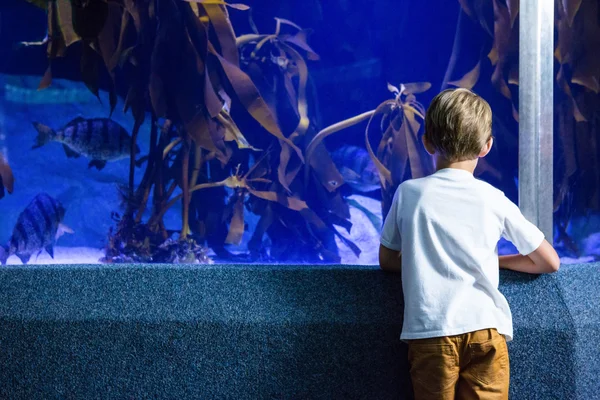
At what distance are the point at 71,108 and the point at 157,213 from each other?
1.81 feet

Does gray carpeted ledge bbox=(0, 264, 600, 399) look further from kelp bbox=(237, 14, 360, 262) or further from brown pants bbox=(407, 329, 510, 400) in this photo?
kelp bbox=(237, 14, 360, 262)

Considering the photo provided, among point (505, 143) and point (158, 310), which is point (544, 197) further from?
point (158, 310)

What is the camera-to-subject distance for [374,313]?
1.50 metres

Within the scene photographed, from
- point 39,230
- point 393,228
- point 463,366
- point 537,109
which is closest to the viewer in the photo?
point 463,366

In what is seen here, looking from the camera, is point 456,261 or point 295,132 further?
point 295,132

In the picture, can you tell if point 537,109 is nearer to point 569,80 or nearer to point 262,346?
point 569,80

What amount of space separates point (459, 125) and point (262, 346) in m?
0.73

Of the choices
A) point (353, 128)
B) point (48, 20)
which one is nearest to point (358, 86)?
point (353, 128)

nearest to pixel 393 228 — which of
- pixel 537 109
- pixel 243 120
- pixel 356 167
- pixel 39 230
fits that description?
pixel 537 109

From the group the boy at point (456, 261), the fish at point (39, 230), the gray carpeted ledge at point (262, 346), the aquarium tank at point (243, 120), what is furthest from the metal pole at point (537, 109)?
the fish at point (39, 230)

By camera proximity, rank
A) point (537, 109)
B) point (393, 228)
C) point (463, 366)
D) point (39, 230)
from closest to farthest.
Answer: point (463, 366) → point (393, 228) → point (537, 109) → point (39, 230)

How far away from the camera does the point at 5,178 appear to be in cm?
237

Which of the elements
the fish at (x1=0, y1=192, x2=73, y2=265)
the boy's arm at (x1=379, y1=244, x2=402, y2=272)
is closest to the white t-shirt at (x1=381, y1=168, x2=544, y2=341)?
the boy's arm at (x1=379, y1=244, x2=402, y2=272)

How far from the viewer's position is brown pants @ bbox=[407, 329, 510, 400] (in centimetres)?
122
